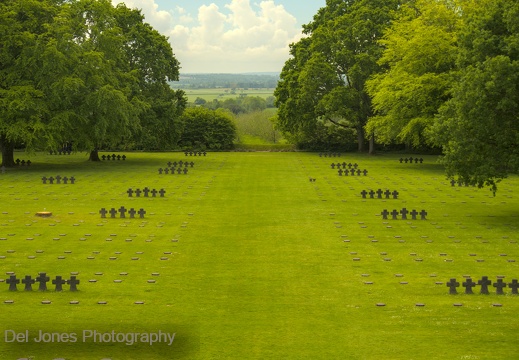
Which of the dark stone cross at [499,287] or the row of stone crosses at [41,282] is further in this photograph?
the row of stone crosses at [41,282]

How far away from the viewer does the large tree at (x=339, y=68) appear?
71250 mm

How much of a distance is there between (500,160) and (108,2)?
135ft

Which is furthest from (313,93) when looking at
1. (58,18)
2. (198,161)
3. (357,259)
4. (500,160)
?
(357,259)

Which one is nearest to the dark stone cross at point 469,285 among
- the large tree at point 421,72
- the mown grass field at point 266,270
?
the mown grass field at point 266,270

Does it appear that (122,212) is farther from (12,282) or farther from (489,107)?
(489,107)

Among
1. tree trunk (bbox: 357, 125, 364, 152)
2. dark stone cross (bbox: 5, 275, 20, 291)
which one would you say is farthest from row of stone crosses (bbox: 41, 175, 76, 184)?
tree trunk (bbox: 357, 125, 364, 152)

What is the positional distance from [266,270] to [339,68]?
2244 inches

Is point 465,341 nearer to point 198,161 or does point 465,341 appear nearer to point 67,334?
point 67,334

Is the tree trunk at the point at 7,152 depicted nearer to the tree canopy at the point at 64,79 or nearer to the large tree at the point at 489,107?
the tree canopy at the point at 64,79

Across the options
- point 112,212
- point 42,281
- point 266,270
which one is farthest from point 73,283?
point 112,212

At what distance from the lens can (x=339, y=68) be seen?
76000mm

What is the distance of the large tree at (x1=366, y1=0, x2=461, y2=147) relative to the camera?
54188mm

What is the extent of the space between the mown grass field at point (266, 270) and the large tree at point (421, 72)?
1359 centimetres

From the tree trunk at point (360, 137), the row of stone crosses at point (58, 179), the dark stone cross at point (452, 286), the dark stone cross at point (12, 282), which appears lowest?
the row of stone crosses at point (58, 179)
